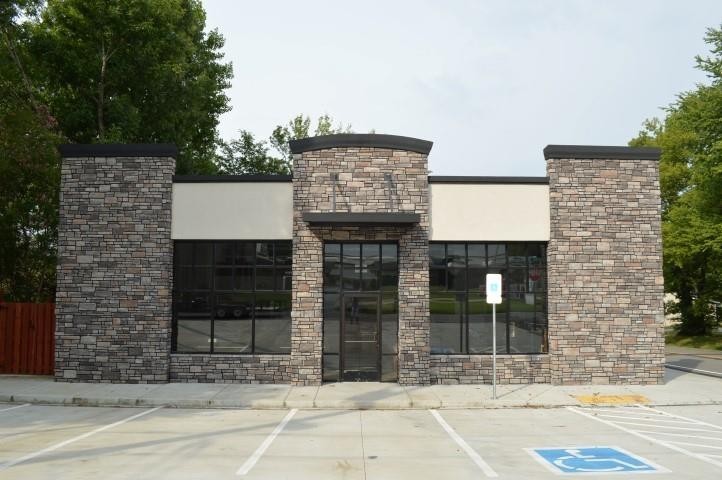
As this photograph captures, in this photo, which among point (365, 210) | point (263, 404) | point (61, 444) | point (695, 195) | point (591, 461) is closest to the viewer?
point (591, 461)

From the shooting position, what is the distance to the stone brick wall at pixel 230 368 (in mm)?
14922

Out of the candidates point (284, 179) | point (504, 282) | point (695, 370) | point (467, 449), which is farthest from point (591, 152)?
point (467, 449)

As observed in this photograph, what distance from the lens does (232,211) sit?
15148mm

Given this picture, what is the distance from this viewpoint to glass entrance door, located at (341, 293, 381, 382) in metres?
15.0

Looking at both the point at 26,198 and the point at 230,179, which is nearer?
the point at 230,179

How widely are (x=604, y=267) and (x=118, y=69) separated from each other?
19662 mm

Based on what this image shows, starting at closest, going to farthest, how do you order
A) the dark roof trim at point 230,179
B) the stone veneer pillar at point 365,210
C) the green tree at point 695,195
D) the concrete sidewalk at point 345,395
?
1. the concrete sidewalk at point 345,395
2. the stone veneer pillar at point 365,210
3. the dark roof trim at point 230,179
4. the green tree at point 695,195

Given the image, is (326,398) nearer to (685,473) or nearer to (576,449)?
(576,449)

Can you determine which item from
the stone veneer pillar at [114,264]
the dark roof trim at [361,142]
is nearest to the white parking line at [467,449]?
the dark roof trim at [361,142]

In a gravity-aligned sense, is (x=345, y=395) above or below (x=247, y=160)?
below

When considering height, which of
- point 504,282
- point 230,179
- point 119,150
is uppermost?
point 119,150

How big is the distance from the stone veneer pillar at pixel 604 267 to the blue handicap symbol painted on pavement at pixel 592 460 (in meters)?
5.95

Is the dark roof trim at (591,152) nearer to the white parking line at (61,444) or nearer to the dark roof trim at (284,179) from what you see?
the dark roof trim at (284,179)

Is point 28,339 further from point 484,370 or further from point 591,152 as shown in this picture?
point 591,152
